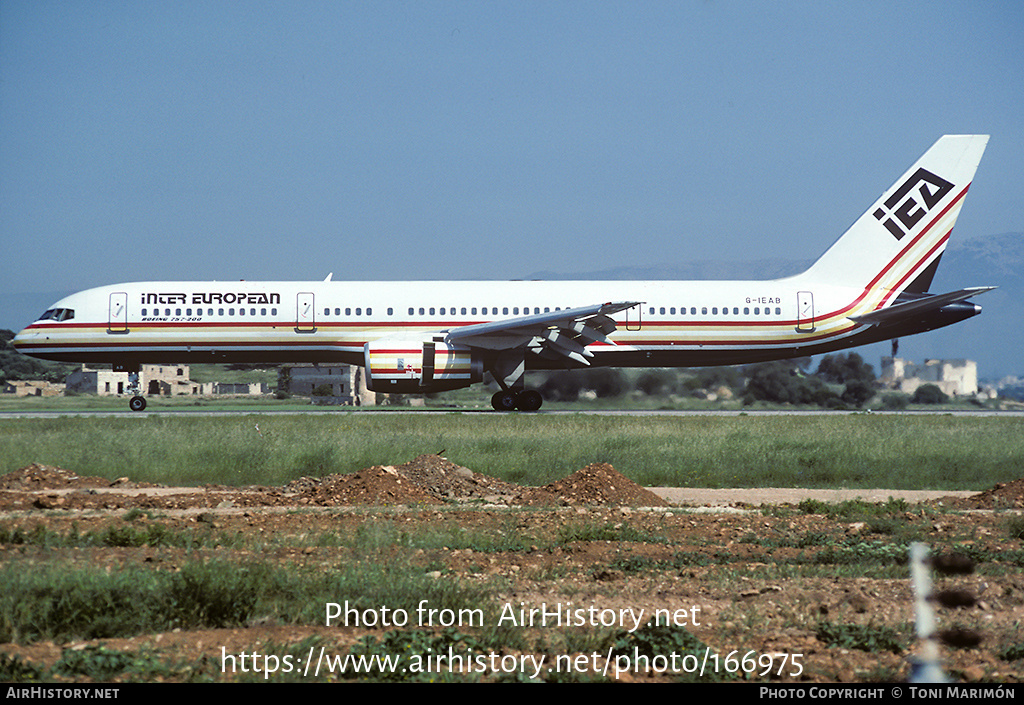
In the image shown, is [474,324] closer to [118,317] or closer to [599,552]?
[118,317]

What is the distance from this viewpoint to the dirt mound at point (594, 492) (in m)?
14.5

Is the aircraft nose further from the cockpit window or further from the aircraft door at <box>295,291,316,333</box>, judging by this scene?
the aircraft door at <box>295,291,316,333</box>

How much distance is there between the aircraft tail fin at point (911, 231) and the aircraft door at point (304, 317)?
1670 centimetres

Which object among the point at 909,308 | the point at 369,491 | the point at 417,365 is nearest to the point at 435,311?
the point at 417,365

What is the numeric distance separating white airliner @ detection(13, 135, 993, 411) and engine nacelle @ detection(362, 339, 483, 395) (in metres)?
0.06

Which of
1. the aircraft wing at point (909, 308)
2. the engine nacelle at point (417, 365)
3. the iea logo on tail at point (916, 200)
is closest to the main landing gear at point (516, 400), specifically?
the engine nacelle at point (417, 365)

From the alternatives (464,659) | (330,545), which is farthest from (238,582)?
(330,545)

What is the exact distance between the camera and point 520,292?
31047 mm

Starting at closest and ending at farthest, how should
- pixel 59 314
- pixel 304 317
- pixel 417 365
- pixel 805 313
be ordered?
1. pixel 417 365
2. pixel 304 317
3. pixel 59 314
4. pixel 805 313

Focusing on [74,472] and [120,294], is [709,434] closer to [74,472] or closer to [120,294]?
[74,472]

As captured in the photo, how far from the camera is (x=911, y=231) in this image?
108 ft

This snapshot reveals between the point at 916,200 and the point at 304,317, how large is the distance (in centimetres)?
2110

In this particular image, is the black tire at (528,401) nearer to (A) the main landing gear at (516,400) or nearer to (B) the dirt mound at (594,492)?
(A) the main landing gear at (516,400)
